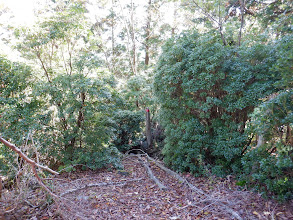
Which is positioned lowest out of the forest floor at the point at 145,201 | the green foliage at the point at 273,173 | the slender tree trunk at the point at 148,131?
the forest floor at the point at 145,201

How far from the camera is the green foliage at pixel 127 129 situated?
9742 millimetres

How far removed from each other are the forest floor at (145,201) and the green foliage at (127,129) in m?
3.86

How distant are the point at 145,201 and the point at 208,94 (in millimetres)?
3268

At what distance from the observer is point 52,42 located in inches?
251

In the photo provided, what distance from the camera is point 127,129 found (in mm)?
9883

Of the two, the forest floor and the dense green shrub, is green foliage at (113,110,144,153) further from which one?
the dense green shrub

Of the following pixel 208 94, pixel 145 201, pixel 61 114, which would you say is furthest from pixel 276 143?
pixel 61 114

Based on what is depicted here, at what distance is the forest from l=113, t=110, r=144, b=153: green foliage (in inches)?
90.5

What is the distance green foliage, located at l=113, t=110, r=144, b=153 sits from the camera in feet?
32.0

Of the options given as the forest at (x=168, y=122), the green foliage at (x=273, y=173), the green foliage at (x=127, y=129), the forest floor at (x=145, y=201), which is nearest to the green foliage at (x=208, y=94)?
the forest at (x=168, y=122)

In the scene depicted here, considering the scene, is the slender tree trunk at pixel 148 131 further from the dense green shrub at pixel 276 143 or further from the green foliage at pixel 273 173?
the dense green shrub at pixel 276 143

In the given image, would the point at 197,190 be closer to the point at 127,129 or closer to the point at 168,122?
the point at 168,122

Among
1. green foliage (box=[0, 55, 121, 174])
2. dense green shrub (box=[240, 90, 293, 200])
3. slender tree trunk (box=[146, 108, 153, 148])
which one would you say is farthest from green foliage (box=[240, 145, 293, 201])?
slender tree trunk (box=[146, 108, 153, 148])

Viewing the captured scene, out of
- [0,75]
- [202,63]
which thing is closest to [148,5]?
[202,63]
